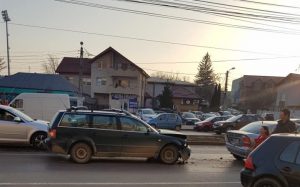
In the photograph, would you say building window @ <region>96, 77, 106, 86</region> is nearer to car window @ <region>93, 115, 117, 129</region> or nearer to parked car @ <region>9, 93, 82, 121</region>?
parked car @ <region>9, 93, 82, 121</region>

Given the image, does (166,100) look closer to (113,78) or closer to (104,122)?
(113,78)

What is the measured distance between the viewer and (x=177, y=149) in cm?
1591

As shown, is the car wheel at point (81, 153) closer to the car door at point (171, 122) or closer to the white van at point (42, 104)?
the white van at point (42, 104)

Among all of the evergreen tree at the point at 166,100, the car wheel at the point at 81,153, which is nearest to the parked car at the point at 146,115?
the car wheel at the point at 81,153

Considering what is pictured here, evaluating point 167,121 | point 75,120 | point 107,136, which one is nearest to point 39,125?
point 75,120

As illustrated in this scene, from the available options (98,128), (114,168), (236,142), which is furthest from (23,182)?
(236,142)

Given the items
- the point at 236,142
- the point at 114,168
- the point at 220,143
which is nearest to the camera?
the point at 114,168

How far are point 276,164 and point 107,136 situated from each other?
7075mm

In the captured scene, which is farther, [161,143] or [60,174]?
[161,143]

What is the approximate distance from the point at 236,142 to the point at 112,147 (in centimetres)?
442

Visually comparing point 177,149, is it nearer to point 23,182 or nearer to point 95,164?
point 95,164

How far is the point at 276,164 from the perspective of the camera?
29.9ft

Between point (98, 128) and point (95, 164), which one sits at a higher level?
point (98, 128)

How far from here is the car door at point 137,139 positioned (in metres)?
15.4
